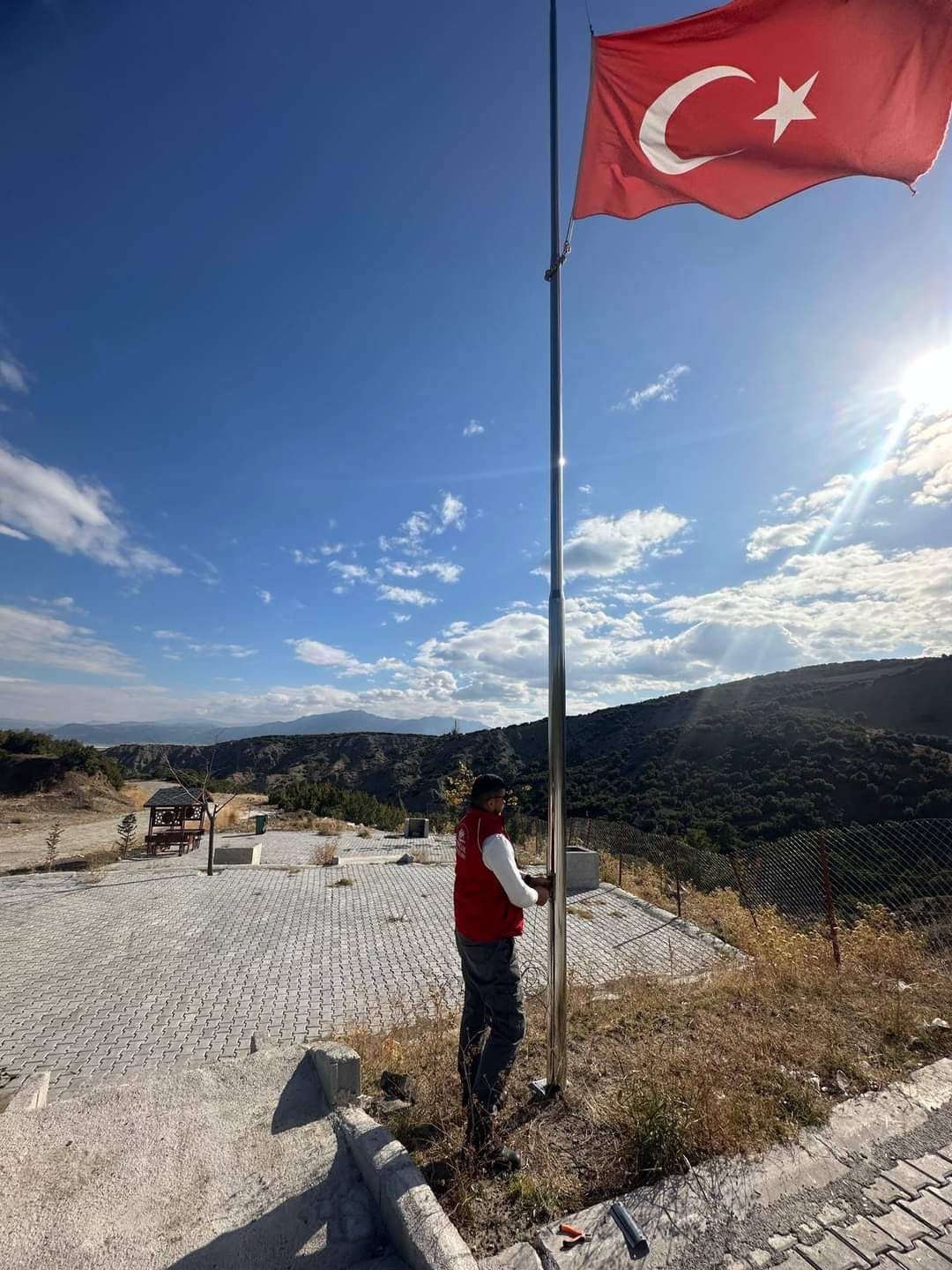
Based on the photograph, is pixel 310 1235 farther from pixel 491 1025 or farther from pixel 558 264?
pixel 558 264

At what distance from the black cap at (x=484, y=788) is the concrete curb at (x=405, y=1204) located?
158 centimetres

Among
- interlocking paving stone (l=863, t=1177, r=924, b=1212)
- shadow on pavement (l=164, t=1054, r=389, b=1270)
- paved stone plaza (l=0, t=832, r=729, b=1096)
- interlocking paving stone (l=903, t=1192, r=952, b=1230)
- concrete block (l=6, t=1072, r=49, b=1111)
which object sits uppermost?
interlocking paving stone (l=903, t=1192, r=952, b=1230)

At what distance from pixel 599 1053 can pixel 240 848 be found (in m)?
13.6

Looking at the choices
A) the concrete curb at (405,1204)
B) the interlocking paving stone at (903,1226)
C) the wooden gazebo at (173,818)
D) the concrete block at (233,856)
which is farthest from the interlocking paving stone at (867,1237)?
the concrete block at (233,856)

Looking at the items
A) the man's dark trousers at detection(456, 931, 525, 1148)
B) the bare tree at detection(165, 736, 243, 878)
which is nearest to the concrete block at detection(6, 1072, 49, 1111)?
the man's dark trousers at detection(456, 931, 525, 1148)

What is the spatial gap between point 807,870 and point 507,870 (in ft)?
39.1

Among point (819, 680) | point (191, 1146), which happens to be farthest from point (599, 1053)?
point (819, 680)

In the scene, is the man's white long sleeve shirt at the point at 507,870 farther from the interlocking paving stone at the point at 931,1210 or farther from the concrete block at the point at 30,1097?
the concrete block at the point at 30,1097

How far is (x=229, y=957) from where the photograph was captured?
26.4 feet

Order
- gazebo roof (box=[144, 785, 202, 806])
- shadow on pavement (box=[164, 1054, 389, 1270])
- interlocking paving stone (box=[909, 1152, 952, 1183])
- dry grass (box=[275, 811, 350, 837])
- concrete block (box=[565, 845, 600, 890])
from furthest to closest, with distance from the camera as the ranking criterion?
dry grass (box=[275, 811, 350, 837]) → gazebo roof (box=[144, 785, 202, 806]) → concrete block (box=[565, 845, 600, 890]) → interlocking paving stone (box=[909, 1152, 952, 1183]) → shadow on pavement (box=[164, 1054, 389, 1270])

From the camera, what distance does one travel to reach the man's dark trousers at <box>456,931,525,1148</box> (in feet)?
9.54

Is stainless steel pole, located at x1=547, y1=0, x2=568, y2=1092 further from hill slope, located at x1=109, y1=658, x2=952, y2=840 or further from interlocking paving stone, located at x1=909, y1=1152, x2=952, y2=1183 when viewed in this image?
hill slope, located at x1=109, y1=658, x2=952, y2=840

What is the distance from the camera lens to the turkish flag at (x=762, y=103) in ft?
12.7

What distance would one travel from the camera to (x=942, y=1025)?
425 cm
